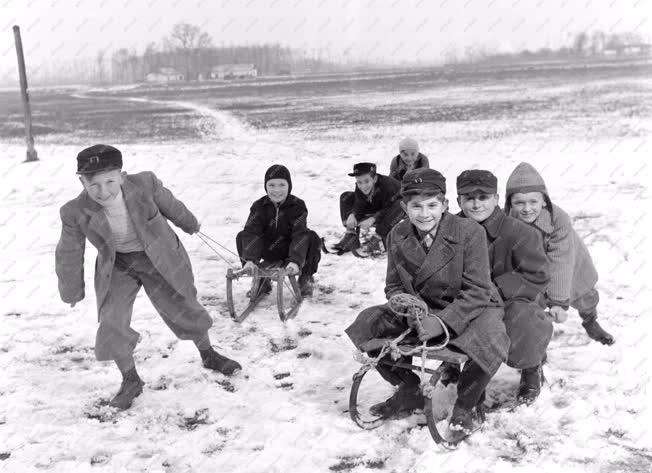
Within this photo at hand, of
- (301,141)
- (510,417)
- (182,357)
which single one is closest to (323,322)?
(182,357)

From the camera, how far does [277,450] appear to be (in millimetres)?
3635

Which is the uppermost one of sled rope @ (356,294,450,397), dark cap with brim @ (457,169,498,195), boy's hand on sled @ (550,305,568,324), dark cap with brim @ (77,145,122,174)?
dark cap with brim @ (77,145,122,174)

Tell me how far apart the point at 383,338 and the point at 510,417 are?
927mm

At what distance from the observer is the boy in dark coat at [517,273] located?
387 cm

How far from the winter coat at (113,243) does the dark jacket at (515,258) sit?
85.5 inches

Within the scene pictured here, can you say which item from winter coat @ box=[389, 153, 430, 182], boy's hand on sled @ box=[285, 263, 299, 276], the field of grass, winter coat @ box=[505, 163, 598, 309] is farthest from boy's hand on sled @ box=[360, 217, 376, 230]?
the field of grass

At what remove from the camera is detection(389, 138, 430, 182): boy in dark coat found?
7.80 meters

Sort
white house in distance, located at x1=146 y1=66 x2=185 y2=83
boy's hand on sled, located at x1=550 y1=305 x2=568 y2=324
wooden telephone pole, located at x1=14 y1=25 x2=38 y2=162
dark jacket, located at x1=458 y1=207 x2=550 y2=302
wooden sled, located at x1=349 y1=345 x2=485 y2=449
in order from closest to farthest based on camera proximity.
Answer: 1. wooden sled, located at x1=349 y1=345 x2=485 y2=449
2. dark jacket, located at x1=458 y1=207 x2=550 y2=302
3. boy's hand on sled, located at x1=550 y1=305 x2=568 y2=324
4. wooden telephone pole, located at x1=14 y1=25 x2=38 y2=162
5. white house in distance, located at x1=146 y1=66 x2=185 y2=83

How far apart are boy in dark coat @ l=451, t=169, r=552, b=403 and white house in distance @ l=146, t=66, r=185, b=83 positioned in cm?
12920

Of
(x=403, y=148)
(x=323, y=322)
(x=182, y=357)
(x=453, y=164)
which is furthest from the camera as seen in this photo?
(x=453, y=164)

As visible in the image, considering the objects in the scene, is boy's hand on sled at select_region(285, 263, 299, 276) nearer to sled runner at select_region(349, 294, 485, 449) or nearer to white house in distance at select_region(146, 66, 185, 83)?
sled runner at select_region(349, 294, 485, 449)

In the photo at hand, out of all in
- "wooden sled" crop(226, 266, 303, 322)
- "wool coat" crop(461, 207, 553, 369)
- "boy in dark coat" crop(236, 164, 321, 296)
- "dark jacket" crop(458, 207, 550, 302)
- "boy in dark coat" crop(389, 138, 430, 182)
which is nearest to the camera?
"wool coat" crop(461, 207, 553, 369)

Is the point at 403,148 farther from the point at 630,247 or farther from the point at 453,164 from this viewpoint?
the point at 453,164

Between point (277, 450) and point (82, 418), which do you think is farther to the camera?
point (82, 418)
